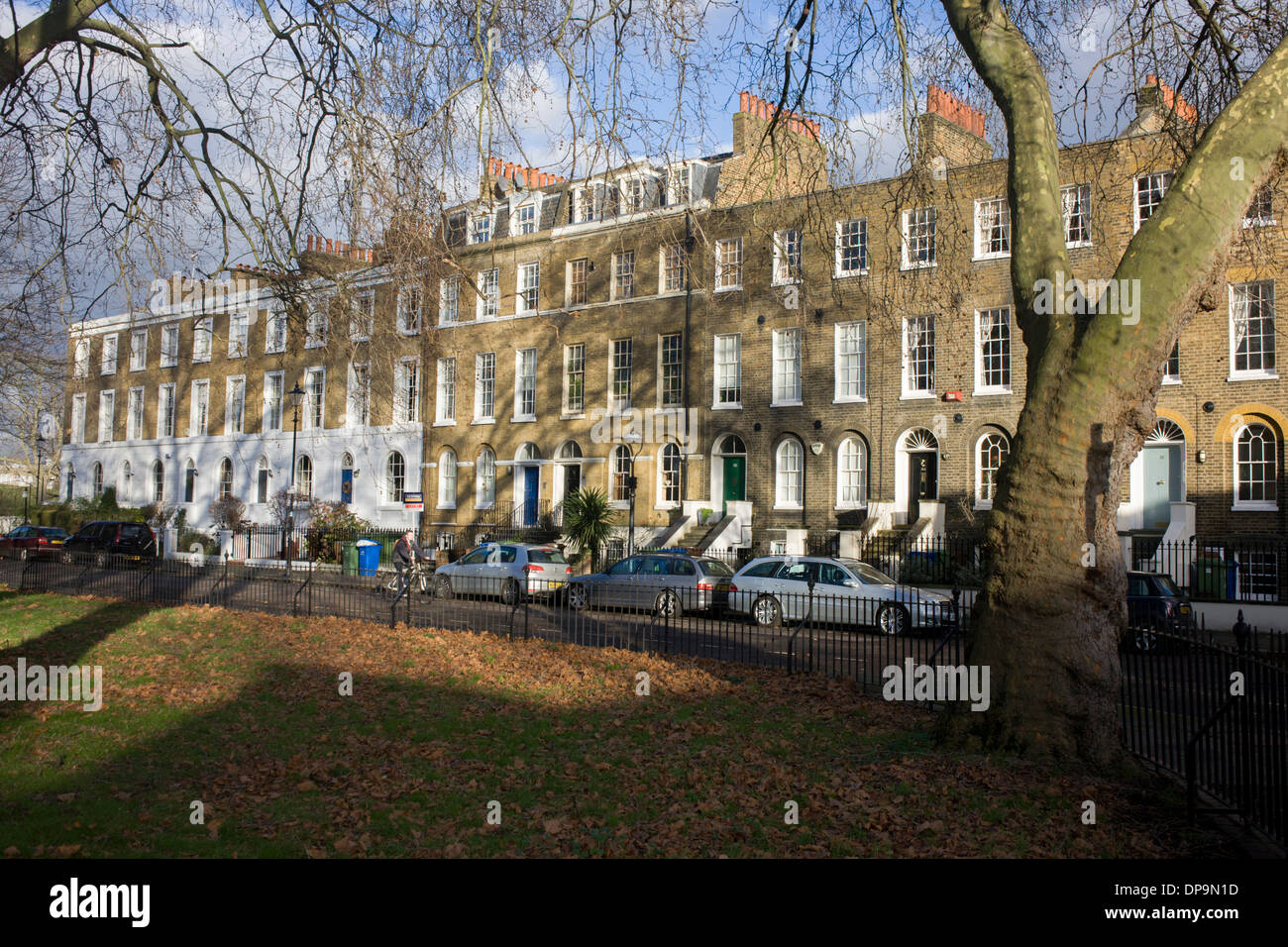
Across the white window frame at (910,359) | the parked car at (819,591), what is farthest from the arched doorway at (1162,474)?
the parked car at (819,591)

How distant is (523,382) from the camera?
1540 inches

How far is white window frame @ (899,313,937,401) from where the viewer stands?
29281mm

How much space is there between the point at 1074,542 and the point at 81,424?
62.9 meters

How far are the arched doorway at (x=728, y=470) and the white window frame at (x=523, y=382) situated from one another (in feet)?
28.6

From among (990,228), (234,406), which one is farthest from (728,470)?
(234,406)

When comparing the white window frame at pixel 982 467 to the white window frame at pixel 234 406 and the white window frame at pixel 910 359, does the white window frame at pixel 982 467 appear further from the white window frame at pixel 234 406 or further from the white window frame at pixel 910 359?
the white window frame at pixel 234 406

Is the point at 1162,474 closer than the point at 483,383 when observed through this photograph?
Yes

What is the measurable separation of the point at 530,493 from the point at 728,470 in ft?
29.1

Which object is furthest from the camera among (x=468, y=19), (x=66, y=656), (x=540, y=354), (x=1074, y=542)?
(x=540, y=354)

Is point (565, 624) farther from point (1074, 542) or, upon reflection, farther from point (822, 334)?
point (822, 334)

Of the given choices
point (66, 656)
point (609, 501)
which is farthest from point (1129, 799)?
point (609, 501)

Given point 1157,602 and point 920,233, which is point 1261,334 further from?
point 920,233

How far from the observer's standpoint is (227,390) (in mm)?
50938

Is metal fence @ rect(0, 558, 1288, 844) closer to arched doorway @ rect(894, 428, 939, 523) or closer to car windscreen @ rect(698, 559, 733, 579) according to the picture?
car windscreen @ rect(698, 559, 733, 579)
